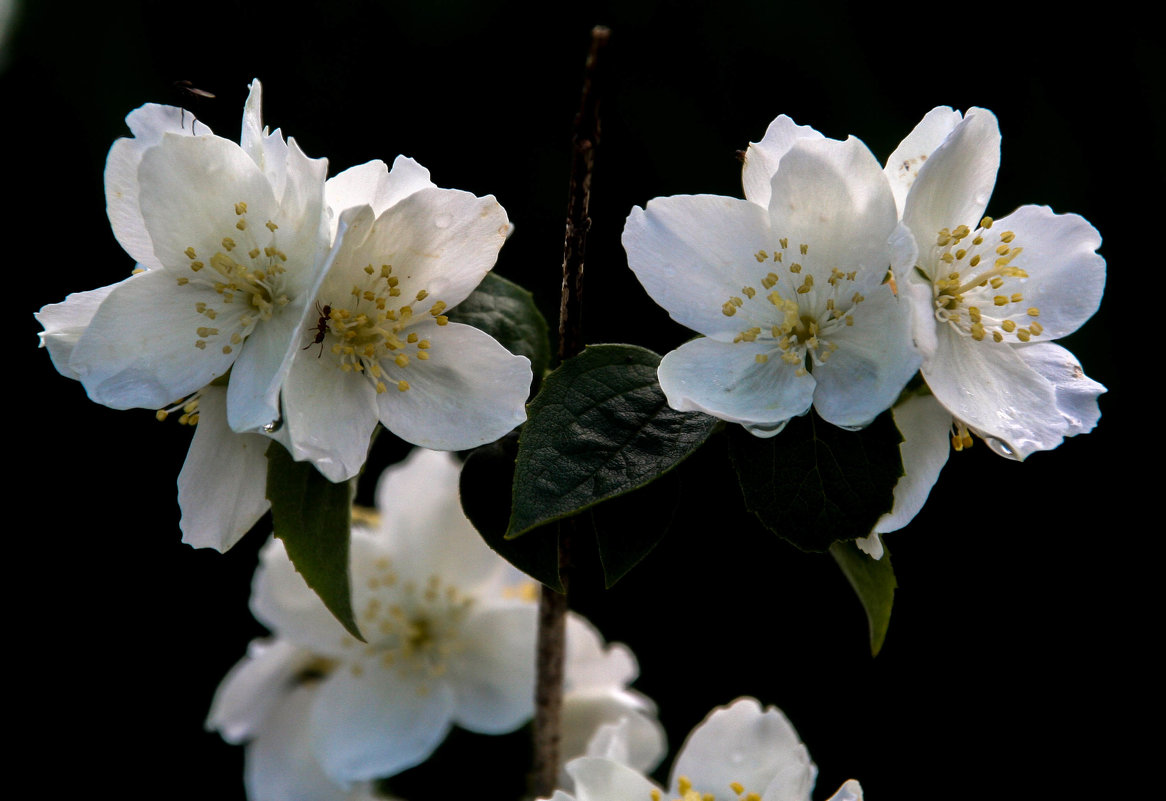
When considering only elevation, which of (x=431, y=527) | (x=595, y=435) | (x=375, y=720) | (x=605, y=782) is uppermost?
(x=595, y=435)

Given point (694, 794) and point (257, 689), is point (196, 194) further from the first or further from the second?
point (257, 689)

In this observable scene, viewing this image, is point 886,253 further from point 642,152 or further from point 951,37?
point 951,37

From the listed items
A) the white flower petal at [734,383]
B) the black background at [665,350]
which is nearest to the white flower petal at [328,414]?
the white flower petal at [734,383]

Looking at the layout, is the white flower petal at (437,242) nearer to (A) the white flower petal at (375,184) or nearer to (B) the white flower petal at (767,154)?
(A) the white flower petal at (375,184)

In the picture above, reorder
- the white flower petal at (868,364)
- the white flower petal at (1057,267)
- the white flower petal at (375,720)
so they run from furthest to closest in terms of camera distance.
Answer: the white flower petal at (375,720) → the white flower petal at (1057,267) → the white flower petal at (868,364)

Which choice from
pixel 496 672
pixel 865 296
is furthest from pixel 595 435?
pixel 496 672

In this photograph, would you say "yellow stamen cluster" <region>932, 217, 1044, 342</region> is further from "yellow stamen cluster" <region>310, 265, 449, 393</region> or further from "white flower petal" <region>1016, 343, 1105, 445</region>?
"yellow stamen cluster" <region>310, 265, 449, 393</region>
